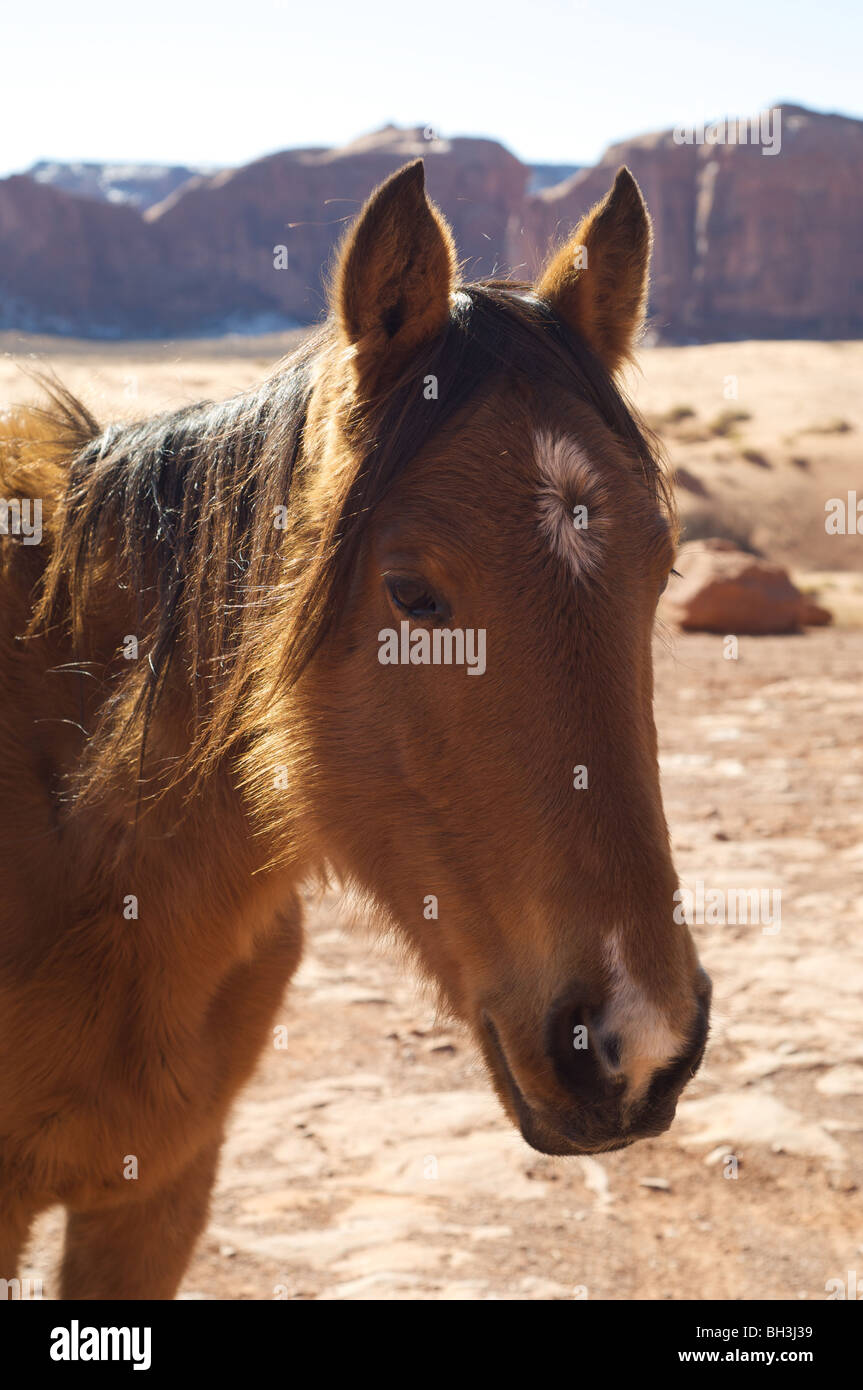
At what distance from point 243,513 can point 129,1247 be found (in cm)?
199

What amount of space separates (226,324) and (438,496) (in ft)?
286

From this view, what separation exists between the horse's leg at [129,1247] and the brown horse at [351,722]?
0.04 feet

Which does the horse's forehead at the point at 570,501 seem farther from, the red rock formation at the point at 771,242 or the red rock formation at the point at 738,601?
the red rock formation at the point at 771,242

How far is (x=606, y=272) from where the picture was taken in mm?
2645

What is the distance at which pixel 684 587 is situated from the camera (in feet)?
52.6

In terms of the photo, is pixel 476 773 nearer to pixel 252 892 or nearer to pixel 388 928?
pixel 388 928

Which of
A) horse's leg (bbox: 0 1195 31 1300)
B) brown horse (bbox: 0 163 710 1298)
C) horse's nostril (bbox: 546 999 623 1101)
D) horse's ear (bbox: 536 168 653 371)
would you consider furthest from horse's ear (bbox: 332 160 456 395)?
horse's leg (bbox: 0 1195 31 1300)

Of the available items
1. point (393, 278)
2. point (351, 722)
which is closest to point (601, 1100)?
point (351, 722)

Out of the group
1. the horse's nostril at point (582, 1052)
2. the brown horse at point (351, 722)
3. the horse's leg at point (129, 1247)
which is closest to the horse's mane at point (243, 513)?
the brown horse at point (351, 722)

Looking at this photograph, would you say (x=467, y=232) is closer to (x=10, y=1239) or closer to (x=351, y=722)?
(x=351, y=722)

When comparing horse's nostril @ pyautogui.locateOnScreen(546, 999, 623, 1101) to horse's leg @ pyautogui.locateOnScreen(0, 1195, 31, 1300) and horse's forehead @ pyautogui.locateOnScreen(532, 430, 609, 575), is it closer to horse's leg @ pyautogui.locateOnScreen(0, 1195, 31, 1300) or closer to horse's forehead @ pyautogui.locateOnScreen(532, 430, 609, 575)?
horse's forehead @ pyautogui.locateOnScreen(532, 430, 609, 575)

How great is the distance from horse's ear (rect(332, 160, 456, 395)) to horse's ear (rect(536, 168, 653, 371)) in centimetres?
37

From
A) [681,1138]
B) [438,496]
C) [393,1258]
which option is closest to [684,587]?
[681,1138]

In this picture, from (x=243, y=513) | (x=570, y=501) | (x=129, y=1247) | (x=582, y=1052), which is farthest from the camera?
(x=129, y=1247)
